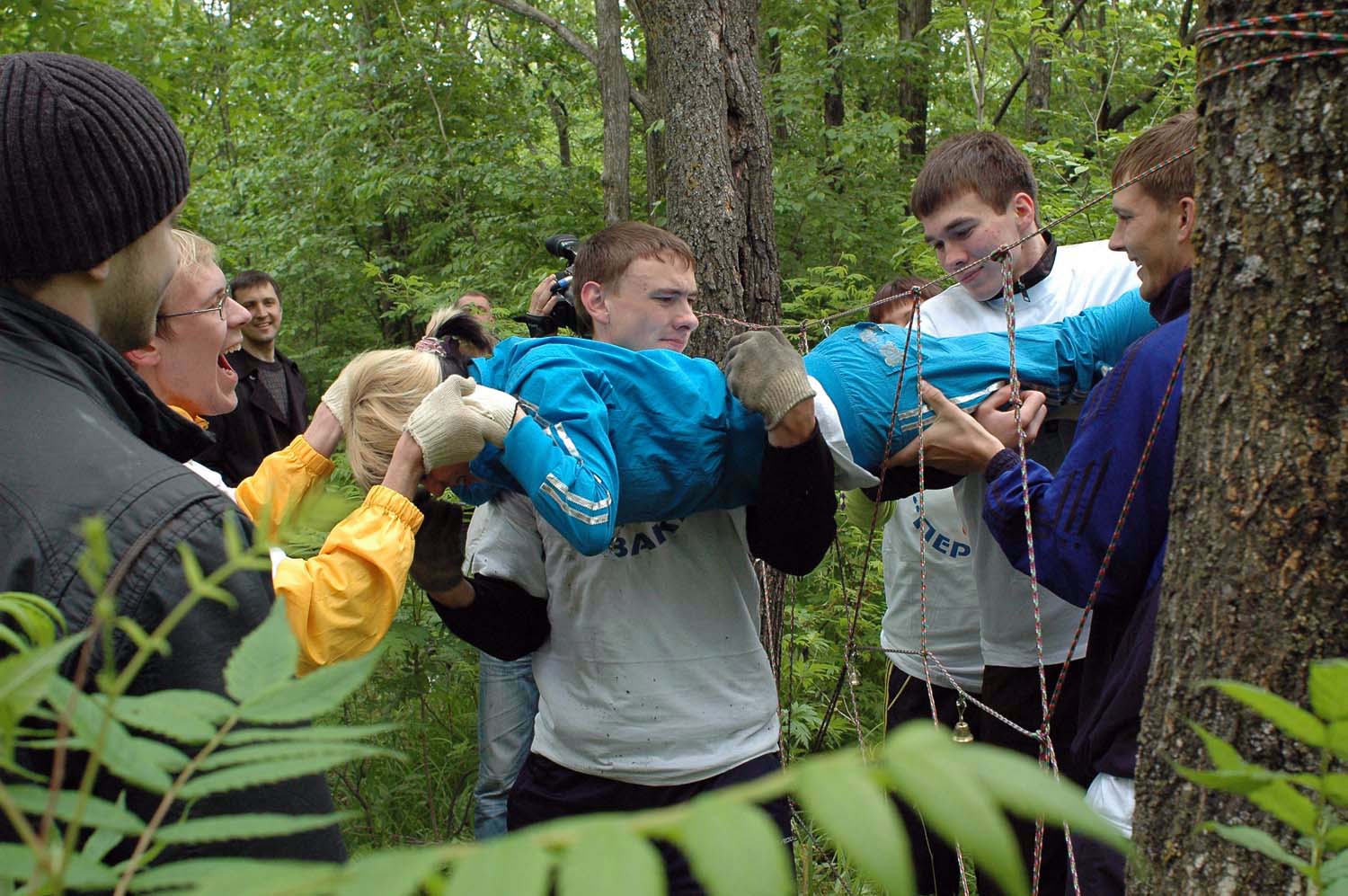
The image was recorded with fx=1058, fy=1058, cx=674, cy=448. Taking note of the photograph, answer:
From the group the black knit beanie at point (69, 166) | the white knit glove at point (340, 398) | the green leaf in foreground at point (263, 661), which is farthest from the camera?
the white knit glove at point (340, 398)

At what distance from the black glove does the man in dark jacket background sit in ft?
8.39

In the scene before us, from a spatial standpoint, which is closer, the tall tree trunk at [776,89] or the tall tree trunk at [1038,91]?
the tall tree trunk at [776,89]

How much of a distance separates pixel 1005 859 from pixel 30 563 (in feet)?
3.61

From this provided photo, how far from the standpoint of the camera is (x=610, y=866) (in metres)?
0.42

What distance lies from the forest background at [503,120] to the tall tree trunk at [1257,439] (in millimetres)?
5069

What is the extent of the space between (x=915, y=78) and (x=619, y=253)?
315 inches

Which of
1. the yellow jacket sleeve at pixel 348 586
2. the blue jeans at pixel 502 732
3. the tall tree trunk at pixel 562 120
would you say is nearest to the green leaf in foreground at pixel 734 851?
the yellow jacket sleeve at pixel 348 586

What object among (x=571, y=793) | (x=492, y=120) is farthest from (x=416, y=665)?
(x=492, y=120)

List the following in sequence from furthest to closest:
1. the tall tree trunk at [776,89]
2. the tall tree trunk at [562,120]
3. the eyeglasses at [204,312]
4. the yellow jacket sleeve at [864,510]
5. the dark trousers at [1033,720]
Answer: the tall tree trunk at [562,120] → the tall tree trunk at [776,89] → the yellow jacket sleeve at [864,510] → the dark trousers at [1033,720] → the eyeglasses at [204,312]

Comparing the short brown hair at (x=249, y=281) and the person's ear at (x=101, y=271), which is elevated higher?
the person's ear at (x=101, y=271)

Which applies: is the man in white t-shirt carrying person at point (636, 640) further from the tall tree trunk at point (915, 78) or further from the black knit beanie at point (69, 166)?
the tall tree trunk at point (915, 78)

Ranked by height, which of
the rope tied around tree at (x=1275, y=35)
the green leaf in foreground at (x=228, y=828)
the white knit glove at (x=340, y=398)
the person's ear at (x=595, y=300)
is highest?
the rope tied around tree at (x=1275, y=35)

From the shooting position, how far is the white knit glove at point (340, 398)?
2482mm

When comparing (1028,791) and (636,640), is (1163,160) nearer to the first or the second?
(636,640)
